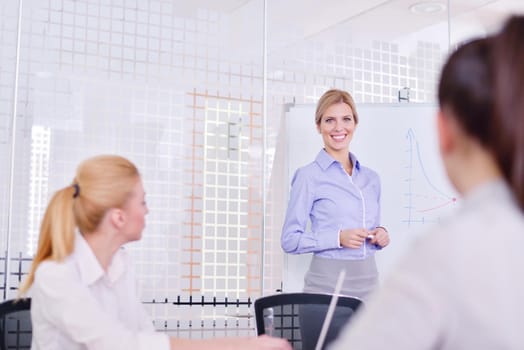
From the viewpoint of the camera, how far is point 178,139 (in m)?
3.83

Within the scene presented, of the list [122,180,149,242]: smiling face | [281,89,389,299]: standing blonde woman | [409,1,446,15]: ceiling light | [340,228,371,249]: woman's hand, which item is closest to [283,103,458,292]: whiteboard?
[281,89,389,299]: standing blonde woman

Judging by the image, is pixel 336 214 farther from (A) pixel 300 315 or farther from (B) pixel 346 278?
(A) pixel 300 315

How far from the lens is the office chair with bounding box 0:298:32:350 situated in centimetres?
177

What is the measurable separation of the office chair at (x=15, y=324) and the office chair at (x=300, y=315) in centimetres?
65

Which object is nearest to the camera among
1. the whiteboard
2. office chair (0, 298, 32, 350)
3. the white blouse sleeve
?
the white blouse sleeve

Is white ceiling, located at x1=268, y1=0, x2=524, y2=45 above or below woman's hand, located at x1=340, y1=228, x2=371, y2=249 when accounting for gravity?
above

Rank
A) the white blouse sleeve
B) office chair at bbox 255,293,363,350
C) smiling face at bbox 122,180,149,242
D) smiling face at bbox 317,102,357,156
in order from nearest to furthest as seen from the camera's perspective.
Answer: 1. the white blouse sleeve
2. smiling face at bbox 122,180,149,242
3. office chair at bbox 255,293,363,350
4. smiling face at bbox 317,102,357,156

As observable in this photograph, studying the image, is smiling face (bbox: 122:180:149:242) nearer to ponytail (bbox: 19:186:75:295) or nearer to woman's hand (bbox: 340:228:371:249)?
ponytail (bbox: 19:186:75:295)

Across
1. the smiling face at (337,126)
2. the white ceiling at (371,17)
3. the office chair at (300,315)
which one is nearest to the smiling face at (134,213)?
the office chair at (300,315)

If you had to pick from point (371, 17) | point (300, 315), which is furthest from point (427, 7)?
point (300, 315)

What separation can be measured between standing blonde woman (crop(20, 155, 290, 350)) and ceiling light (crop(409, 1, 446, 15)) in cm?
347

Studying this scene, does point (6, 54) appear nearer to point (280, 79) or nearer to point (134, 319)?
point (280, 79)

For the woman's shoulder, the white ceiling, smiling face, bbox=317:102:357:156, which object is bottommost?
the woman's shoulder

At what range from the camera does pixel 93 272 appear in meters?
1.62
